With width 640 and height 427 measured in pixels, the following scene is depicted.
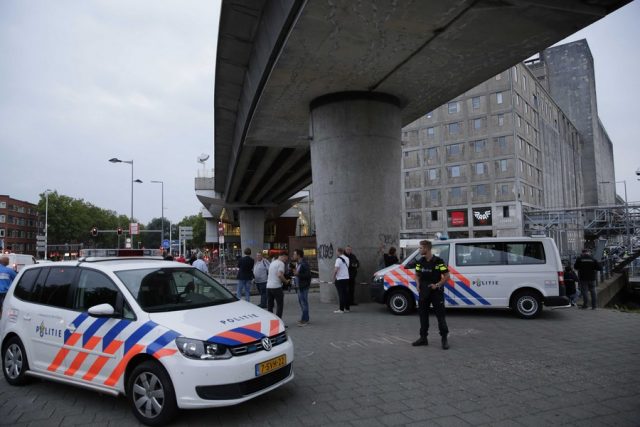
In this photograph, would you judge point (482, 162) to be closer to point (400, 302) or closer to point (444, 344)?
point (400, 302)

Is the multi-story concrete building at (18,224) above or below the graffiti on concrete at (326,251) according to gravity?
above

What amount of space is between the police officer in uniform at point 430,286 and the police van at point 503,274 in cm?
320

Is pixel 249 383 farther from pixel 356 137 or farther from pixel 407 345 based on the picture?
pixel 356 137

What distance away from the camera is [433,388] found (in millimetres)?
5402

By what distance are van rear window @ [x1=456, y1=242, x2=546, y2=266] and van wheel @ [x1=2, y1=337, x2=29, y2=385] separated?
28.7ft

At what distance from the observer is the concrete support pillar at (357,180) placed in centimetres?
1384

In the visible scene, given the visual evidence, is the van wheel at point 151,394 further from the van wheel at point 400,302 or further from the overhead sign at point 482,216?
the overhead sign at point 482,216

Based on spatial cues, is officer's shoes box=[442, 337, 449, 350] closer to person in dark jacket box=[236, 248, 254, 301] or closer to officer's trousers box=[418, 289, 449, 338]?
officer's trousers box=[418, 289, 449, 338]

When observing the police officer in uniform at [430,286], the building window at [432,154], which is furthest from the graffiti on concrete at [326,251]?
the building window at [432,154]

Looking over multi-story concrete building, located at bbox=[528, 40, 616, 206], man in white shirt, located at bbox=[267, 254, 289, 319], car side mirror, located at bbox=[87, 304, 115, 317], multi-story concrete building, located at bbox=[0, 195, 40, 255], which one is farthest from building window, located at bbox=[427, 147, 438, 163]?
multi-story concrete building, located at bbox=[0, 195, 40, 255]

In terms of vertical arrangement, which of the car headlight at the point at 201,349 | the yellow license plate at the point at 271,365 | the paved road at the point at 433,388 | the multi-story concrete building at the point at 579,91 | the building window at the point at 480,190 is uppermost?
the multi-story concrete building at the point at 579,91

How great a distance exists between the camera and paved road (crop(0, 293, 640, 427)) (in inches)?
179

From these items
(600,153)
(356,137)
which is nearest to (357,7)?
(356,137)

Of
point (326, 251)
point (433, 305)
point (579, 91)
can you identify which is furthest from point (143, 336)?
point (579, 91)
